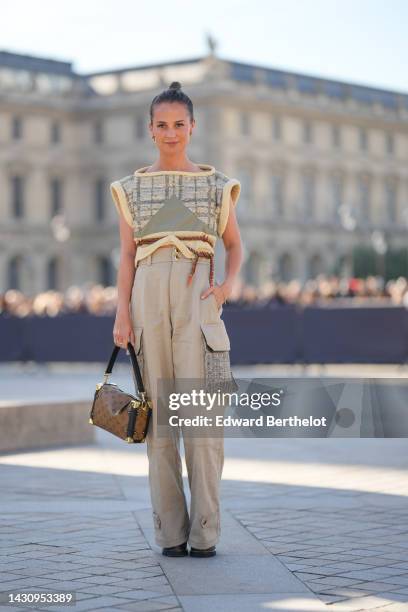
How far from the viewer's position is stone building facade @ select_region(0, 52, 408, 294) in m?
84.6

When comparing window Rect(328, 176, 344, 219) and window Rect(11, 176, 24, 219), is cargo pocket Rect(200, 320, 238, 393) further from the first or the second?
window Rect(328, 176, 344, 219)

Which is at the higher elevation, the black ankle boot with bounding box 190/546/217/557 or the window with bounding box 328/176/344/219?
the window with bounding box 328/176/344/219

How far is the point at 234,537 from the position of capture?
6523 mm

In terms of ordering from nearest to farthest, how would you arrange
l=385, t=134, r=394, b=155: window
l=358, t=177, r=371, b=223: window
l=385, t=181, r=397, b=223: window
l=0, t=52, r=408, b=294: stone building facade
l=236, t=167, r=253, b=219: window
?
l=0, t=52, r=408, b=294: stone building facade → l=236, t=167, r=253, b=219: window → l=358, t=177, r=371, b=223: window → l=385, t=181, r=397, b=223: window → l=385, t=134, r=394, b=155: window

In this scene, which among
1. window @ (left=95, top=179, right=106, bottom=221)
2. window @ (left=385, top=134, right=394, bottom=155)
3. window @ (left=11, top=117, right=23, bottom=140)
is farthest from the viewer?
window @ (left=385, top=134, right=394, bottom=155)

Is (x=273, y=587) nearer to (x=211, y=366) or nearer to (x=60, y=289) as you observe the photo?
(x=211, y=366)

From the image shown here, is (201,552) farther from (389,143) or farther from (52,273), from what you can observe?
(389,143)

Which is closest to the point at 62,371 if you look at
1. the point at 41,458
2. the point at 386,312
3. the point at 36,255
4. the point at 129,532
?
the point at 386,312

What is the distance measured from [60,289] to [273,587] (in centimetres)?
8071

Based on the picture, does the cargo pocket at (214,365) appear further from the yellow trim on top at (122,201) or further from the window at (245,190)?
the window at (245,190)

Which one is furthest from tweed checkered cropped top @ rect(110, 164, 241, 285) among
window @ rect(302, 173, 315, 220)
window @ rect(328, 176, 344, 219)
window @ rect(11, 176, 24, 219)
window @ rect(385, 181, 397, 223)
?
window @ rect(385, 181, 397, 223)

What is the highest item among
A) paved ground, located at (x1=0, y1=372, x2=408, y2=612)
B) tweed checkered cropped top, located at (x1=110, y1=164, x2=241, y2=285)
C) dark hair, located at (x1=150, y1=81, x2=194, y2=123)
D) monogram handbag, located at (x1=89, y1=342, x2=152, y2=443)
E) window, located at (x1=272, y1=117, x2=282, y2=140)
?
window, located at (x1=272, y1=117, x2=282, y2=140)

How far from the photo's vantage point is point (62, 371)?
27.0 meters

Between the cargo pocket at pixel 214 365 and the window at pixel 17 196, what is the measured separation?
80.8 m
